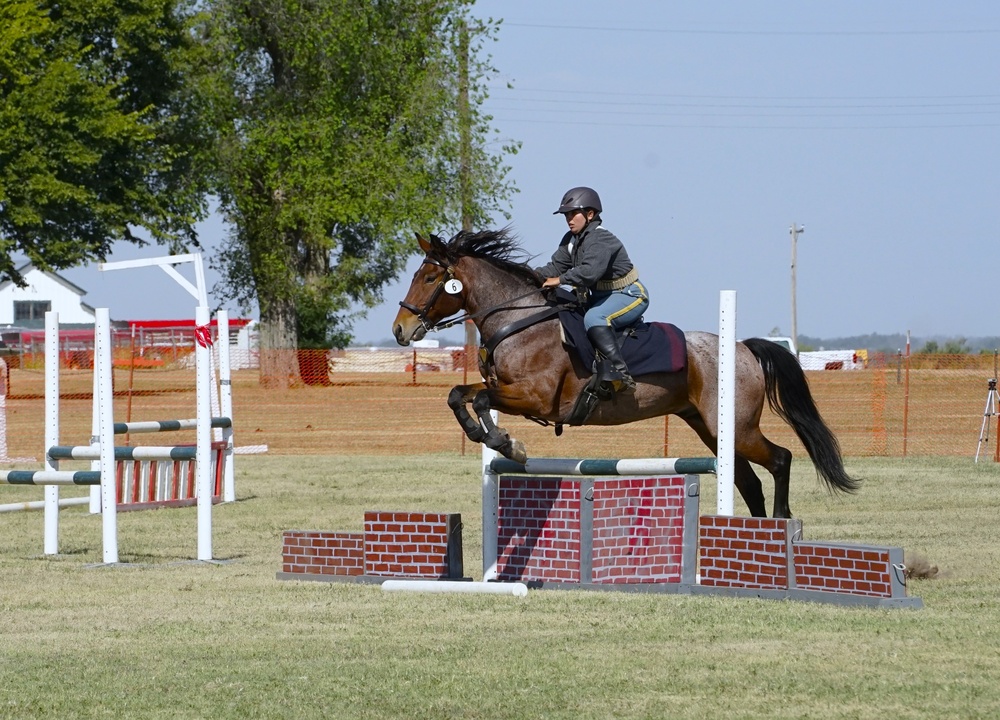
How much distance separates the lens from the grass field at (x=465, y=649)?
5285 mm

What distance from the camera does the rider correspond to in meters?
8.56

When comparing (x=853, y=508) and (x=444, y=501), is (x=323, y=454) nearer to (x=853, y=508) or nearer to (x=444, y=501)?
(x=444, y=501)

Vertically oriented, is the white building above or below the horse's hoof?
above

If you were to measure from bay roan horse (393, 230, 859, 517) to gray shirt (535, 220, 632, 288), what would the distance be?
1.68 feet

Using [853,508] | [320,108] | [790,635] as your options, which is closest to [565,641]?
[790,635]

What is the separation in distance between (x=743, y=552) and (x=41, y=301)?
8770 centimetres

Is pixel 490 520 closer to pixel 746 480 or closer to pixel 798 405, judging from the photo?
pixel 746 480

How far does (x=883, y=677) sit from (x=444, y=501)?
9.26 metres

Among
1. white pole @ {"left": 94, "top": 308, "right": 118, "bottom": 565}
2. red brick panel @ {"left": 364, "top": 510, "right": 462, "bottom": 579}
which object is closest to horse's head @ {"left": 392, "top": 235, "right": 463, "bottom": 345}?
red brick panel @ {"left": 364, "top": 510, "right": 462, "bottom": 579}

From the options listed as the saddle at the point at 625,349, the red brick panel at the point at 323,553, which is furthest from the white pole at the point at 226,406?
the saddle at the point at 625,349

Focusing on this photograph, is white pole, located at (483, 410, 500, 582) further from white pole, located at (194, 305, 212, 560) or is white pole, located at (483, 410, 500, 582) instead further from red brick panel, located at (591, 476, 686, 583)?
white pole, located at (194, 305, 212, 560)

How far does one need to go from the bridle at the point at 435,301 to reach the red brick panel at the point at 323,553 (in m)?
1.44

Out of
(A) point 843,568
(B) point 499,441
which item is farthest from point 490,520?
(A) point 843,568

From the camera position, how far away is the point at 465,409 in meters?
8.63
